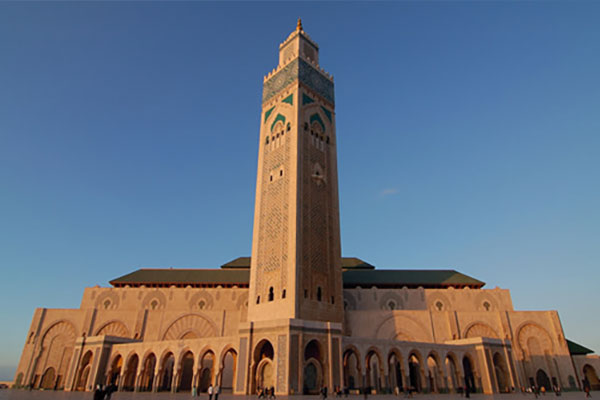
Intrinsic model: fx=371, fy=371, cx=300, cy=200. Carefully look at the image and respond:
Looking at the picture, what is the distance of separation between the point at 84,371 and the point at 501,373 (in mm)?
27130

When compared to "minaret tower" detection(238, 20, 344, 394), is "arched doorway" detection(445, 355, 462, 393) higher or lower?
lower

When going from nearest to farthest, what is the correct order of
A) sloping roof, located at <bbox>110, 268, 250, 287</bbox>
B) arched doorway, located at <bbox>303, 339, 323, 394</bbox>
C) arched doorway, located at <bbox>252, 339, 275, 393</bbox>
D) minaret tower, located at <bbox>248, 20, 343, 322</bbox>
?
arched doorway, located at <bbox>303, 339, 323, 394</bbox> → arched doorway, located at <bbox>252, 339, 275, 393</bbox> → minaret tower, located at <bbox>248, 20, 343, 322</bbox> → sloping roof, located at <bbox>110, 268, 250, 287</bbox>

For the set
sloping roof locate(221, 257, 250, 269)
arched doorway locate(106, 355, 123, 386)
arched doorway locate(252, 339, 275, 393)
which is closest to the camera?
arched doorway locate(252, 339, 275, 393)

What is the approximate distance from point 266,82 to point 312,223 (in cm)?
1339

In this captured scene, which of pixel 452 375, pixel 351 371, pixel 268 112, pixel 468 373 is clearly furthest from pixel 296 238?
pixel 468 373

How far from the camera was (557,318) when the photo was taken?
28578 millimetres

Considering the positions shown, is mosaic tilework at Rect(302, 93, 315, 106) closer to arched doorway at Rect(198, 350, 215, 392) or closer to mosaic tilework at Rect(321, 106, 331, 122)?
mosaic tilework at Rect(321, 106, 331, 122)

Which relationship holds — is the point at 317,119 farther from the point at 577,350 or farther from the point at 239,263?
the point at 577,350

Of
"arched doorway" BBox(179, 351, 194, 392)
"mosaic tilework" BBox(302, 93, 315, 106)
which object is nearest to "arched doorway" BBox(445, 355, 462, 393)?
"arched doorway" BBox(179, 351, 194, 392)

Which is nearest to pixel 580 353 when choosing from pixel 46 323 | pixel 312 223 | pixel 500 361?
pixel 500 361

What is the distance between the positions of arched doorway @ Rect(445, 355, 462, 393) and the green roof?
974 centimetres

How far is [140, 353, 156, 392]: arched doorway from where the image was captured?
75.0ft

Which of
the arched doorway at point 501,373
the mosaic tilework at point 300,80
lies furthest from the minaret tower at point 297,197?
the arched doorway at point 501,373

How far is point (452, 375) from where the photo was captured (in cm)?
2314
